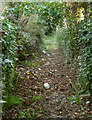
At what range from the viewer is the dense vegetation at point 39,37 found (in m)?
2.23

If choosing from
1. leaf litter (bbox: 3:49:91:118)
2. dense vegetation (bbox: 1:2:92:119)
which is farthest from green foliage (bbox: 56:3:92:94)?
leaf litter (bbox: 3:49:91:118)

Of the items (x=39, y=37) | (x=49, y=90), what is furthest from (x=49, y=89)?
(x=39, y=37)

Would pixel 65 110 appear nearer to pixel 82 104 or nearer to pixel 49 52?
pixel 82 104

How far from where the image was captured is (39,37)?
4320mm

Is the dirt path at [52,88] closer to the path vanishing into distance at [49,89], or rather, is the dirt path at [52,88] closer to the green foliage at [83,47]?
the path vanishing into distance at [49,89]

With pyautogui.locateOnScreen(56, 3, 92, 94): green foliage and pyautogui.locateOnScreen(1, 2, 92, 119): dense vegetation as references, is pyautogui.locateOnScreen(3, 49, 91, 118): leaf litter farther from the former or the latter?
pyautogui.locateOnScreen(56, 3, 92, 94): green foliage

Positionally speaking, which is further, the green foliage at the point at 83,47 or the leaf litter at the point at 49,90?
the green foliage at the point at 83,47

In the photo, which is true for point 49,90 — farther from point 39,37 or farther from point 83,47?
point 39,37

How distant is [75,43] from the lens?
2.99 meters

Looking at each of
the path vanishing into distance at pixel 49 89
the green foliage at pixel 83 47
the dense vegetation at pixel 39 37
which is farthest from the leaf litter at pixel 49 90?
the green foliage at pixel 83 47

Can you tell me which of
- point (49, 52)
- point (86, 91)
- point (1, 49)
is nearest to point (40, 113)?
point (86, 91)

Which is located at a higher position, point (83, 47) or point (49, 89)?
point (83, 47)

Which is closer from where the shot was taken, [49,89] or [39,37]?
[49,89]

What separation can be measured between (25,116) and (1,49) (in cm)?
91
